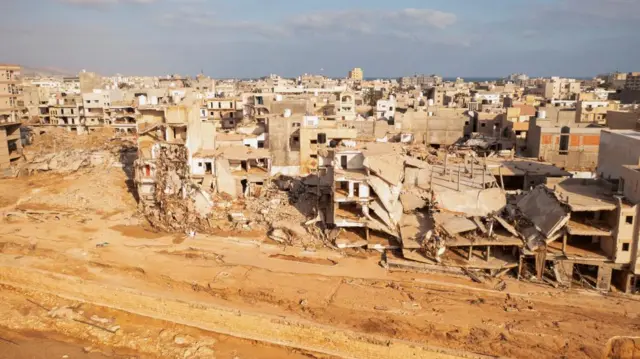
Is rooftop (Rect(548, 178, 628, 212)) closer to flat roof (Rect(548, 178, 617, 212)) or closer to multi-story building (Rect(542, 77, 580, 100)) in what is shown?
flat roof (Rect(548, 178, 617, 212))

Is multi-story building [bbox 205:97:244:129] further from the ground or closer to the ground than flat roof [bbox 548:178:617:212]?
further from the ground

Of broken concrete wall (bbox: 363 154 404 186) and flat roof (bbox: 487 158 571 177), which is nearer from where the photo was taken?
broken concrete wall (bbox: 363 154 404 186)

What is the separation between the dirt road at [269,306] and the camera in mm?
18688

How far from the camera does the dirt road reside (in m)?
18.7

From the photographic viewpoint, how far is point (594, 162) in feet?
122

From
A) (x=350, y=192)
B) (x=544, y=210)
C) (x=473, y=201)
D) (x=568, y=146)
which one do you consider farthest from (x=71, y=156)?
(x=568, y=146)

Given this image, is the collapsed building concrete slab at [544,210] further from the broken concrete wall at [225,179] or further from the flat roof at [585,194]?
the broken concrete wall at [225,179]

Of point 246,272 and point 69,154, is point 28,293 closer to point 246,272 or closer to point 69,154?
point 246,272

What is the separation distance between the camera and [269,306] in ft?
69.7

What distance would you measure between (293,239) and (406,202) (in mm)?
6752

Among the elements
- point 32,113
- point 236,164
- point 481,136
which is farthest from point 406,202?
point 32,113

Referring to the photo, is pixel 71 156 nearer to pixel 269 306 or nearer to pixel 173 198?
pixel 173 198

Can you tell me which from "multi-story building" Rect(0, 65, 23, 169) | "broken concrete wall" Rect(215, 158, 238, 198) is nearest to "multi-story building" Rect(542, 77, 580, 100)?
"broken concrete wall" Rect(215, 158, 238, 198)

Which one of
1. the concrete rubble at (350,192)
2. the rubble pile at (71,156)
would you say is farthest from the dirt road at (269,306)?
the rubble pile at (71,156)
